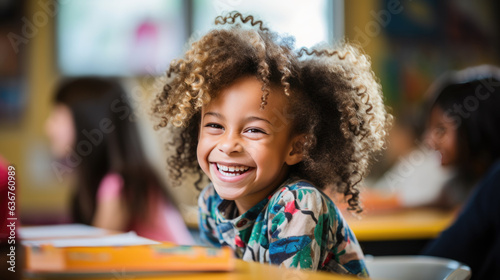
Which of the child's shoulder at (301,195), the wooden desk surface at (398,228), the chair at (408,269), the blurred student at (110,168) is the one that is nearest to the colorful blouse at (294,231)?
the child's shoulder at (301,195)

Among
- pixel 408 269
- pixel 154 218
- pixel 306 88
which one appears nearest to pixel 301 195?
pixel 306 88

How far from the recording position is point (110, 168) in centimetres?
167

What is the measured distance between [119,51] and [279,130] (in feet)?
10.4

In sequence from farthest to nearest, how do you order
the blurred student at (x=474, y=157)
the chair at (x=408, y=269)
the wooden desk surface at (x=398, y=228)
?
the wooden desk surface at (x=398, y=228)
the blurred student at (x=474, y=157)
the chair at (x=408, y=269)

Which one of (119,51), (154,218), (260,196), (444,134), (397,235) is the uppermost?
(119,51)

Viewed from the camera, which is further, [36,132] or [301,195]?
[36,132]

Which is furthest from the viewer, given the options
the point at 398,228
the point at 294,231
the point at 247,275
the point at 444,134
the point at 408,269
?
the point at 398,228

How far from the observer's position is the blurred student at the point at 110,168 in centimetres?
162

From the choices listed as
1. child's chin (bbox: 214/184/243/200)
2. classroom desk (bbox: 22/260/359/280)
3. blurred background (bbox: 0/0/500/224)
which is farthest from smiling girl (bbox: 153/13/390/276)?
blurred background (bbox: 0/0/500/224)

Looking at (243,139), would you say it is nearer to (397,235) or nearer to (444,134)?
(444,134)

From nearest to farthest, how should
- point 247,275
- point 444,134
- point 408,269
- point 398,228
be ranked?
1. point 247,275
2. point 408,269
3. point 444,134
4. point 398,228

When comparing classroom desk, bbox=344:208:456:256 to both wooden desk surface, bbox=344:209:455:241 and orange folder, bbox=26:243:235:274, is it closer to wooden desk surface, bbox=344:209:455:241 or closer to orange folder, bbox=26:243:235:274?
wooden desk surface, bbox=344:209:455:241

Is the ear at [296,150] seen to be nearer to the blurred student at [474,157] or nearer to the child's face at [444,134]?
the blurred student at [474,157]

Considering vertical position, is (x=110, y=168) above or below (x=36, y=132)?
below
